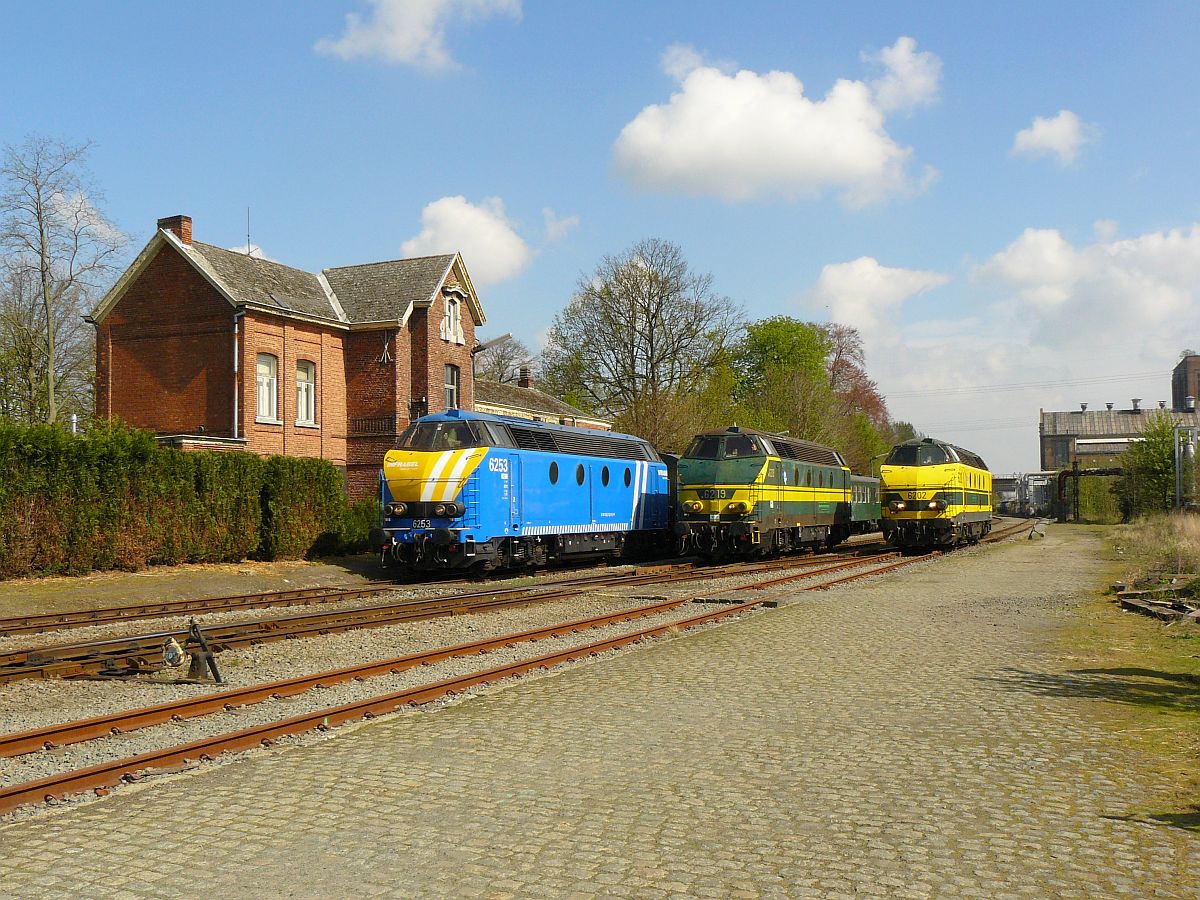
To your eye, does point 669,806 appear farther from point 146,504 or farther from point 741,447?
point 741,447

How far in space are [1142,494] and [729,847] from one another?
56.7 metres

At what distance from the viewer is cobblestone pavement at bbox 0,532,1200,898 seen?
5.05 metres

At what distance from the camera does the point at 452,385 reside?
1478 inches

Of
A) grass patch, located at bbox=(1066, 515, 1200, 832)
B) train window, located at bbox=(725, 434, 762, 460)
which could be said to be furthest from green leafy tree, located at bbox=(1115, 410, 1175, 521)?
grass patch, located at bbox=(1066, 515, 1200, 832)

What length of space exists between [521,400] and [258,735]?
38371 mm

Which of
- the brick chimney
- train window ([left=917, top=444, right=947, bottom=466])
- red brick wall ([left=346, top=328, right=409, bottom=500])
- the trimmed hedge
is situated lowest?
the trimmed hedge

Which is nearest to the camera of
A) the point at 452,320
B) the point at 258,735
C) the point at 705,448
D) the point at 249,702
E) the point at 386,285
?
the point at 258,735

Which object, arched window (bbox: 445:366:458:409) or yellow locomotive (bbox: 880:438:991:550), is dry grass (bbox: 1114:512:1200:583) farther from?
arched window (bbox: 445:366:458:409)

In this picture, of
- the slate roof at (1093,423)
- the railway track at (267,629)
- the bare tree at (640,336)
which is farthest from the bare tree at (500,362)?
the slate roof at (1093,423)

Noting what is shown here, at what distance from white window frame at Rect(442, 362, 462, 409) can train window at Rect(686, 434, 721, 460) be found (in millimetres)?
12848

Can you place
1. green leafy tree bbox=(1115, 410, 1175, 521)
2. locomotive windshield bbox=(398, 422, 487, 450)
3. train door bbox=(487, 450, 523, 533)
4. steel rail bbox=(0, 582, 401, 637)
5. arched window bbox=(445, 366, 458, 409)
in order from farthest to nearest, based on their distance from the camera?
green leafy tree bbox=(1115, 410, 1175, 521), arched window bbox=(445, 366, 458, 409), train door bbox=(487, 450, 523, 533), locomotive windshield bbox=(398, 422, 487, 450), steel rail bbox=(0, 582, 401, 637)

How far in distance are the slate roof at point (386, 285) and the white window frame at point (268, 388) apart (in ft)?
12.8

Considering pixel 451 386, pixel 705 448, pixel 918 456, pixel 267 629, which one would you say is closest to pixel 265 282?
pixel 451 386

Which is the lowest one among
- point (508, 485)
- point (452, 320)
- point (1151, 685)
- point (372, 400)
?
point (1151, 685)
